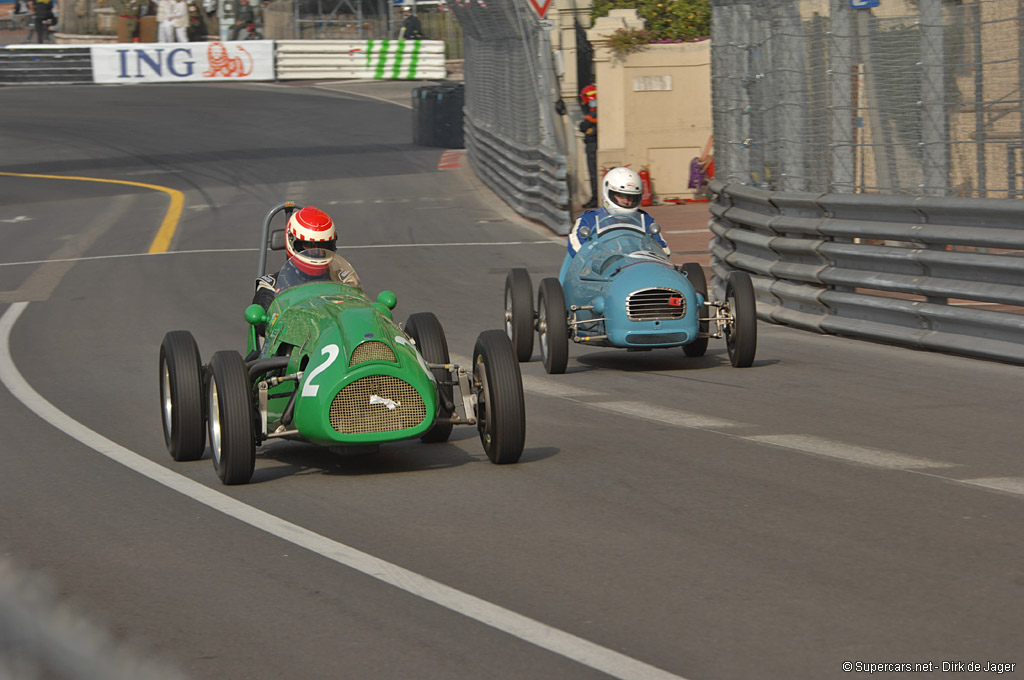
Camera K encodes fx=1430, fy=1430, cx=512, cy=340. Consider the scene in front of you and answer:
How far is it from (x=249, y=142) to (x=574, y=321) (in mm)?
27600

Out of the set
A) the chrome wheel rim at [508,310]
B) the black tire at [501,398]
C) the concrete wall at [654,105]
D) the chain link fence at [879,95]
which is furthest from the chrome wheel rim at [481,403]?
the concrete wall at [654,105]

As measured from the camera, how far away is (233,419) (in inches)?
268

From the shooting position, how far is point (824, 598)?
16.0 feet

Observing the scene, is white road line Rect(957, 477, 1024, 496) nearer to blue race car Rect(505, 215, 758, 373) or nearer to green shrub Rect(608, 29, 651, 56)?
blue race car Rect(505, 215, 758, 373)

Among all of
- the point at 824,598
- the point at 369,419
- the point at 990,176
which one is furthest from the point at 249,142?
the point at 824,598

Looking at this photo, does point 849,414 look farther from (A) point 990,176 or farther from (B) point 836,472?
(A) point 990,176

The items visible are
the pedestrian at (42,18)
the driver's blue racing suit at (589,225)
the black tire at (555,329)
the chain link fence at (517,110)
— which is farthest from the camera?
the pedestrian at (42,18)

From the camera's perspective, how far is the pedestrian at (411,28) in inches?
2041

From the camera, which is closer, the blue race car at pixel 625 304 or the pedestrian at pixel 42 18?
the blue race car at pixel 625 304

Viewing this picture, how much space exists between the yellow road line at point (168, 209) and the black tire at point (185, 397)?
44.5 ft

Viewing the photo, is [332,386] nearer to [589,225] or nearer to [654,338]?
[654,338]

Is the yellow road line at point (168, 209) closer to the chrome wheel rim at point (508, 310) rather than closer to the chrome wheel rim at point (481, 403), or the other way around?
the chrome wheel rim at point (508, 310)

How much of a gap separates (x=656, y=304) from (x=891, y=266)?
221cm

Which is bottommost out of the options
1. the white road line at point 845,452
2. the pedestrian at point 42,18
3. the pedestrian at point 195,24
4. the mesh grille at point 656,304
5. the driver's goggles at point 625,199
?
the white road line at point 845,452
